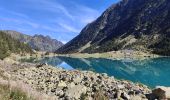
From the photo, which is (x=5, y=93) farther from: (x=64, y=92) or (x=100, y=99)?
(x=64, y=92)

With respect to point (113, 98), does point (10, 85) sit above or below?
above

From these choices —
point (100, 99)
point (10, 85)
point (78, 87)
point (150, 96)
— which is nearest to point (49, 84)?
point (78, 87)

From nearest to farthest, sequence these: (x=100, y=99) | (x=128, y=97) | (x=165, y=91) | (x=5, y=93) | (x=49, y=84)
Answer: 1. (x=5, y=93)
2. (x=100, y=99)
3. (x=165, y=91)
4. (x=128, y=97)
5. (x=49, y=84)

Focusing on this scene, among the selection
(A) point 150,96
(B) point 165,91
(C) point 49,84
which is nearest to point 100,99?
(B) point 165,91

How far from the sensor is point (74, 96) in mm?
22344

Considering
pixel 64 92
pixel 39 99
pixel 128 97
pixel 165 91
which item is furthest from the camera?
pixel 64 92

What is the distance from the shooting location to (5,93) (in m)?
10.4

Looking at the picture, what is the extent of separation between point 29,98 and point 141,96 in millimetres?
13337

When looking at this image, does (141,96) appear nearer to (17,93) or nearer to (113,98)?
(113,98)

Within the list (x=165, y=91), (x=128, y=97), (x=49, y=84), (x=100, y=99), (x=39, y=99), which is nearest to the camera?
(x=39, y=99)

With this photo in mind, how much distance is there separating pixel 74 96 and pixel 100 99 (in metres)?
8.23

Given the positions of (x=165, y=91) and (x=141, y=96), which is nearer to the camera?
(x=165, y=91)

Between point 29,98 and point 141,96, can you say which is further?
point 141,96

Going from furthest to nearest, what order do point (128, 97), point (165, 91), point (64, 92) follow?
point (64, 92)
point (128, 97)
point (165, 91)
